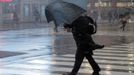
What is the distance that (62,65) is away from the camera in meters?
14.1

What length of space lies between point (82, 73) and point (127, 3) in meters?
94.8

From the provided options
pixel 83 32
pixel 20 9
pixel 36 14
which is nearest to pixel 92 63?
pixel 83 32

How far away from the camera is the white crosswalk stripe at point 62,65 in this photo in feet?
41.4

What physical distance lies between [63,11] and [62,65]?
374cm

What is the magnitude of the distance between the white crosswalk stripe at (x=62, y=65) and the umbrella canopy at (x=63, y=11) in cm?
208

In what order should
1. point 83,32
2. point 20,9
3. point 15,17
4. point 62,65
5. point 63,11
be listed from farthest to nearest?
point 20,9 → point 15,17 → point 62,65 → point 83,32 → point 63,11

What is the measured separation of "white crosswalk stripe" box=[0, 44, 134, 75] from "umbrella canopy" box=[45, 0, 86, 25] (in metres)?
2.08

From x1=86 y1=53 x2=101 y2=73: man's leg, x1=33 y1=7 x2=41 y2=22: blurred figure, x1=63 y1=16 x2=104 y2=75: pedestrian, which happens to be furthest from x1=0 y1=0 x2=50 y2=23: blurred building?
x1=63 y1=16 x2=104 y2=75: pedestrian

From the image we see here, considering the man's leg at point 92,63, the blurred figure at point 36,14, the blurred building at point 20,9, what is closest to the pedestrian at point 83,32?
the man's leg at point 92,63

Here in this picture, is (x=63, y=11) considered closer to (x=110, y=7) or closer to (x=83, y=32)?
(x=83, y=32)

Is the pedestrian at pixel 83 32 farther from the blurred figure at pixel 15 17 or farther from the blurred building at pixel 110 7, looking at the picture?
the blurred building at pixel 110 7

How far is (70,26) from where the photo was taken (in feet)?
37.1

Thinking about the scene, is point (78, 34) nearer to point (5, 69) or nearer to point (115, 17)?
point (5, 69)

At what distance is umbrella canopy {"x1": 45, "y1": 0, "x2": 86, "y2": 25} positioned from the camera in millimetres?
10633
